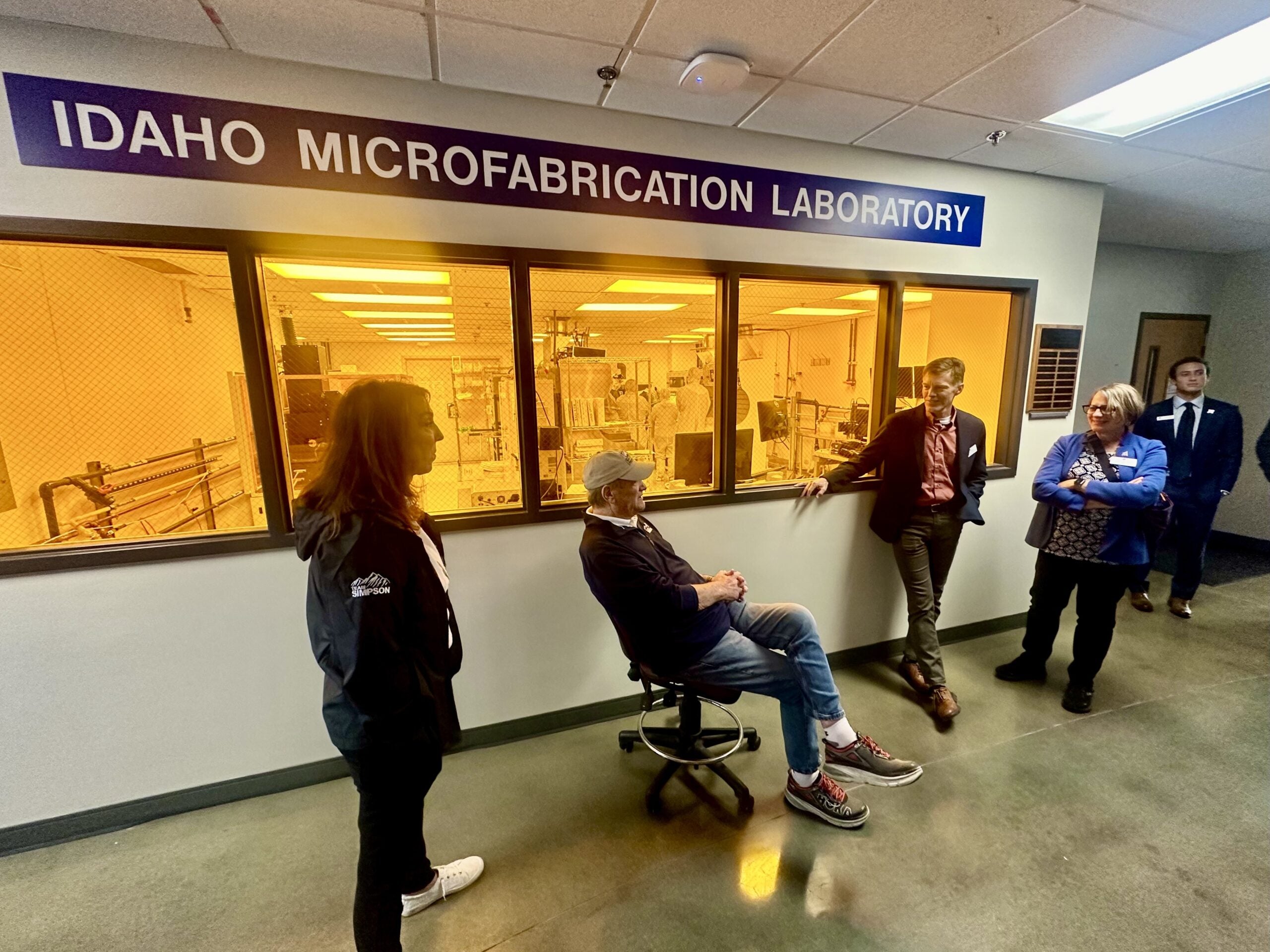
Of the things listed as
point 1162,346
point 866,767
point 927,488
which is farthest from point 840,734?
point 1162,346

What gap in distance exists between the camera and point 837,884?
1658 millimetres

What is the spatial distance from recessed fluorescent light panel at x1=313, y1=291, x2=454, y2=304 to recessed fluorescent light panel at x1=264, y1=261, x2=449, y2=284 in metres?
0.49

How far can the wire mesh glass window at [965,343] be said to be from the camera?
121 inches

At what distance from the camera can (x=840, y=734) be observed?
197 cm

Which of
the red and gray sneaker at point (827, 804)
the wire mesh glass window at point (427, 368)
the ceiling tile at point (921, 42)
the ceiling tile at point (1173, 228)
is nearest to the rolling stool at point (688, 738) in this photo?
the red and gray sneaker at point (827, 804)

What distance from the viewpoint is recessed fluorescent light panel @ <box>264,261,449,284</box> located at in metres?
2.14

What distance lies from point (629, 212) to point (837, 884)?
2.59 metres

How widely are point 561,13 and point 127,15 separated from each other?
4.08 ft

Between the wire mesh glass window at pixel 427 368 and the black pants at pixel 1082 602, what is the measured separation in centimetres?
277

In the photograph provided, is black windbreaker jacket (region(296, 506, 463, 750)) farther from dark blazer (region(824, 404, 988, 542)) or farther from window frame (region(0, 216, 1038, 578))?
dark blazer (region(824, 404, 988, 542))

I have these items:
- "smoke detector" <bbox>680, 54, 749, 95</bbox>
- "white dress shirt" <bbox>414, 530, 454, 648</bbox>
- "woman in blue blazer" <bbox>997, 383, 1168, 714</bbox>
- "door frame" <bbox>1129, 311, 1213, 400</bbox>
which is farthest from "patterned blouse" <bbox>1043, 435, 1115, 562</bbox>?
"door frame" <bbox>1129, 311, 1213, 400</bbox>

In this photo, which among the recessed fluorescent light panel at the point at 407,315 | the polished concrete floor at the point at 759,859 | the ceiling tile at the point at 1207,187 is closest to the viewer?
the polished concrete floor at the point at 759,859

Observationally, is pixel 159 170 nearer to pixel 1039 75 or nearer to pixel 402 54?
pixel 402 54

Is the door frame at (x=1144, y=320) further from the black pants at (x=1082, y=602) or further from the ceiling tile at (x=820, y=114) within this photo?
the ceiling tile at (x=820, y=114)
